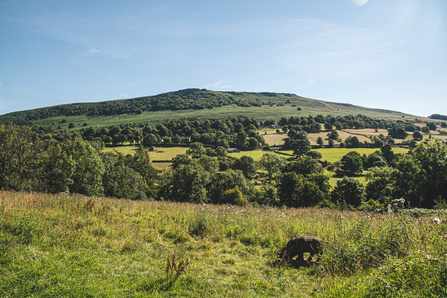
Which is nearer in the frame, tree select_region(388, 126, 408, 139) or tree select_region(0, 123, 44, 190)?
→ tree select_region(0, 123, 44, 190)

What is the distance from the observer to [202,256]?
6.07 meters

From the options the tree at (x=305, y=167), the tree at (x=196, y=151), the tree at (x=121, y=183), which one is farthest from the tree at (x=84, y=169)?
the tree at (x=196, y=151)

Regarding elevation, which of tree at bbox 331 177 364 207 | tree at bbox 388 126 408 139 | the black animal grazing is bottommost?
tree at bbox 331 177 364 207

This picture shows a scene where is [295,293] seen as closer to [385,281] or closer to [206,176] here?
[385,281]

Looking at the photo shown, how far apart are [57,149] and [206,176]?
2277 centimetres

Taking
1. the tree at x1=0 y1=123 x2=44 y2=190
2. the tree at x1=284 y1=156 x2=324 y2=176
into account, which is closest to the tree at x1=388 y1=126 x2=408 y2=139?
the tree at x1=284 y1=156 x2=324 y2=176

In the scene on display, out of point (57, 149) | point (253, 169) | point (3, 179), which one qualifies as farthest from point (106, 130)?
point (3, 179)

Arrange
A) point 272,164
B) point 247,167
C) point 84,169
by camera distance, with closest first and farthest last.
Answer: point 84,169, point 272,164, point 247,167

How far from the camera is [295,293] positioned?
14.6 feet

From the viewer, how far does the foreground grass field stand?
13.0 feet

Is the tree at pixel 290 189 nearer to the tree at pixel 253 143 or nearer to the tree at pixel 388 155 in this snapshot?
the tree at pixel 388 155

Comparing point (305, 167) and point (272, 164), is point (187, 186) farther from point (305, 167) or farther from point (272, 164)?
point (272, 164)

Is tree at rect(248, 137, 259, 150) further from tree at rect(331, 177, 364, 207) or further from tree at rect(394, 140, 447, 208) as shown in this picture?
tree at rect(394, 140, 447, 208)

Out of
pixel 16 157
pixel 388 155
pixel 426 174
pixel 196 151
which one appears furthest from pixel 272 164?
pixel 16 157
